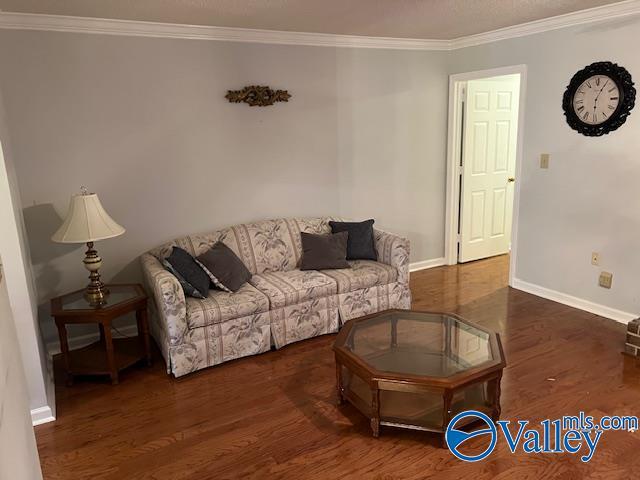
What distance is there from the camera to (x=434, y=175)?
5207 mm

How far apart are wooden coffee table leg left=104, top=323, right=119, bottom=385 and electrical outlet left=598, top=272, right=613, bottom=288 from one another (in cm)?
366

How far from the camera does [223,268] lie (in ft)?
11.6

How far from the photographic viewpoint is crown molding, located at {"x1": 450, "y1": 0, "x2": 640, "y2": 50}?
346 centimetres

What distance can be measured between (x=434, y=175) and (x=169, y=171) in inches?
109

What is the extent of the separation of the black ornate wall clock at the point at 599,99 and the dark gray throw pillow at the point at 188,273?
3.14 meters

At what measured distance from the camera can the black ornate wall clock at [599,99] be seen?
355cm

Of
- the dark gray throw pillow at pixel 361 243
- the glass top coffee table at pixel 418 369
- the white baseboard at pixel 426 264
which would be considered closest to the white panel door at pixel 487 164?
the white baseboard at pixel 426 264

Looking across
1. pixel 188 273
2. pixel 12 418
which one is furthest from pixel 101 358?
pixel 12 418

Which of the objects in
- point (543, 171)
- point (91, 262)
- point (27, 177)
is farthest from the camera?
point (543, 171)

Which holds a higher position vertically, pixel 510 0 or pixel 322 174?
pixel 510 0

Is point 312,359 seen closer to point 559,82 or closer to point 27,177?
point 27,177

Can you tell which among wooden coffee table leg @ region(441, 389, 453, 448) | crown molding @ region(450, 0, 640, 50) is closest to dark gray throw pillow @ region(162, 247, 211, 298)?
wooden coffee table leg @ region(441, 389, 453, 448)

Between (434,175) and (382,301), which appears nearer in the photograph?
(382,301)

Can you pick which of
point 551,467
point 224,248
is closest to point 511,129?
point 224,248
